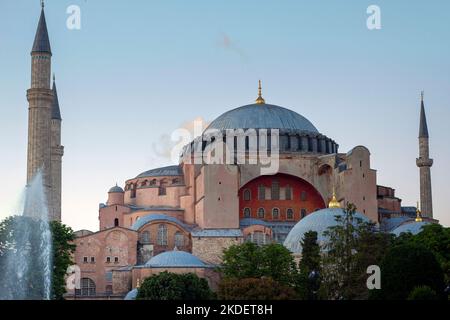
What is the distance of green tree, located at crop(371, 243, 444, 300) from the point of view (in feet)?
84.2

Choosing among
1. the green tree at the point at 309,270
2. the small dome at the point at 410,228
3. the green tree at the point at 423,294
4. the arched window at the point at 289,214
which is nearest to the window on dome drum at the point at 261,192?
the arched window at the point at 289,214

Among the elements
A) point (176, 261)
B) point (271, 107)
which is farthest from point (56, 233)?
point (271, 107)

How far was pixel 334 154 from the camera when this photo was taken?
46.2 m

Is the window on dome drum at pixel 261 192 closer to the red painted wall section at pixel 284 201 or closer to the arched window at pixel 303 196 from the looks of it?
the red painted wall section at pixel 284 201

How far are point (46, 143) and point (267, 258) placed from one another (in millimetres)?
10175

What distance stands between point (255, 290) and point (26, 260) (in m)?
6.23

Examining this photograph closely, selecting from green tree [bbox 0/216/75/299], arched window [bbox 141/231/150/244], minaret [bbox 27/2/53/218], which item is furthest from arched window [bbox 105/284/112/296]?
minaret [bbox 27/2/53/218]

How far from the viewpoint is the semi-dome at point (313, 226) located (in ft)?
132

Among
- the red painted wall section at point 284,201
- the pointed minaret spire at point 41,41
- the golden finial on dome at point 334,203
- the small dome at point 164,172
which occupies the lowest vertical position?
the golden finial on dome at point 334,203

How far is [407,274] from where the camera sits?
84.5ft

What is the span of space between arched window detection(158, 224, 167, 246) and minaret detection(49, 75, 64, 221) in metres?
4.24

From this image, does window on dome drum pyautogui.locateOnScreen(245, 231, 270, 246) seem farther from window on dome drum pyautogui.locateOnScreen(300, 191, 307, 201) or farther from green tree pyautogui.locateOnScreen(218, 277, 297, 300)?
green tree pyautogui.locateOnScreen(218, 277, 297, 300)

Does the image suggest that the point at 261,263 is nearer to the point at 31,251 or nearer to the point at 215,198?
the point at 215,198

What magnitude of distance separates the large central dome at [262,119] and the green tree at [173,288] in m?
15.8
